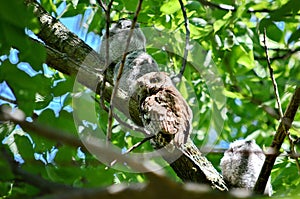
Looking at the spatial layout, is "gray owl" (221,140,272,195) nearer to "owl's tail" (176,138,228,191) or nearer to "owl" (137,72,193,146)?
"owl's tail" (176,138,228,191)

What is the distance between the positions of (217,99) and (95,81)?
1324mm

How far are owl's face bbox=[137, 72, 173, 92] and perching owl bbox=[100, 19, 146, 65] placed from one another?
2.23ft

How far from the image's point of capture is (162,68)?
14.0 feet

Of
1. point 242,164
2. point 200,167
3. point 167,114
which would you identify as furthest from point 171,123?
point 242,164

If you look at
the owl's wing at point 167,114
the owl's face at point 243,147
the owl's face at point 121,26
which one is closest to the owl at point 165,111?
the owl's wing at point 167,114

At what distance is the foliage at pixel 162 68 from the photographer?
5.47ft

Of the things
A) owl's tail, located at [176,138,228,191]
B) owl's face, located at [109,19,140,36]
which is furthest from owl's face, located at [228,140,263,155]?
owl's face, located at [109,19,140,36]

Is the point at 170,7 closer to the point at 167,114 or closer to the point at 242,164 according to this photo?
the point at 167,114

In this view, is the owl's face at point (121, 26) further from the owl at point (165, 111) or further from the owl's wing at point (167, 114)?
the owl's wing at point (167, 114)

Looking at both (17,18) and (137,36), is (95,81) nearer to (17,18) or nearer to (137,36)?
(137,36)

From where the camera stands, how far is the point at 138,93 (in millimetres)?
3348

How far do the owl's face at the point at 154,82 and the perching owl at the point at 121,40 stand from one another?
26.8 inches

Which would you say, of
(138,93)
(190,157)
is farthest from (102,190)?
(138,93)

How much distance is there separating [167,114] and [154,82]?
1.33ft
